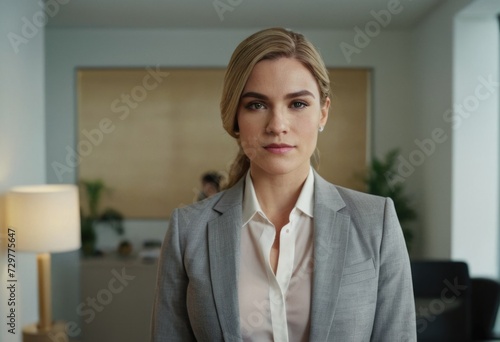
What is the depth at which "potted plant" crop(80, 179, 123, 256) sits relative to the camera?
277 inches

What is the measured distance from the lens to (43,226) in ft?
12.7

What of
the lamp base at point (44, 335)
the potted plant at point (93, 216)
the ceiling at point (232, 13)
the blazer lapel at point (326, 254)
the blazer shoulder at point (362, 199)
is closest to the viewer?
the blazer lapel at point (326, 254)

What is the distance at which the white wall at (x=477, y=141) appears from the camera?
17.8 ft

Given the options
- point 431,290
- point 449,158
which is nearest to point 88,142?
point 449,158

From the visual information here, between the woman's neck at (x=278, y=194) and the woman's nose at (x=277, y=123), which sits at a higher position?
the woman's nose at (x=277, y=123)

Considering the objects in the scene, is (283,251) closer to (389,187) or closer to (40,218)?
(40,218)

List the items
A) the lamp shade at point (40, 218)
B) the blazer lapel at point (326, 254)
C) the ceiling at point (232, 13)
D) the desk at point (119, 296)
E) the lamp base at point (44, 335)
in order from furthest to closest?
the desk at point (119, 296) < the ceiling at point (232, 13) < the lamp base at point (44, 335) < the lamp shade at point (40, 218) < the blazer lapel at point (326, 254)

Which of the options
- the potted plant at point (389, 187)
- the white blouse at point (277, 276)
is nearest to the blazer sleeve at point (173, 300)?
the white blouse at point (277, 276)

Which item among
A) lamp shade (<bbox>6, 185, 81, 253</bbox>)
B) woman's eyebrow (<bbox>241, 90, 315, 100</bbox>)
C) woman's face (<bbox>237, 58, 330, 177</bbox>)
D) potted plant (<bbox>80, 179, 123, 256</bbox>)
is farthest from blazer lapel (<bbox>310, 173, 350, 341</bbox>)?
potted plant (<bbox>80, 179, 123, 256</bbox>)

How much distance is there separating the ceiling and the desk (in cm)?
279

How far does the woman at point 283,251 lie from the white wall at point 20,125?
2.79 metres

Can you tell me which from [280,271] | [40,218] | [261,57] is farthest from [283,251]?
[40,218]

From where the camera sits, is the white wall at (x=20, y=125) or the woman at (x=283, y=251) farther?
the white wall at (x=20, y=125)

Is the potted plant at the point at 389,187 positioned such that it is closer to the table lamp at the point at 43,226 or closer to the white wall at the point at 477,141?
the white wall at the point at 477,141
